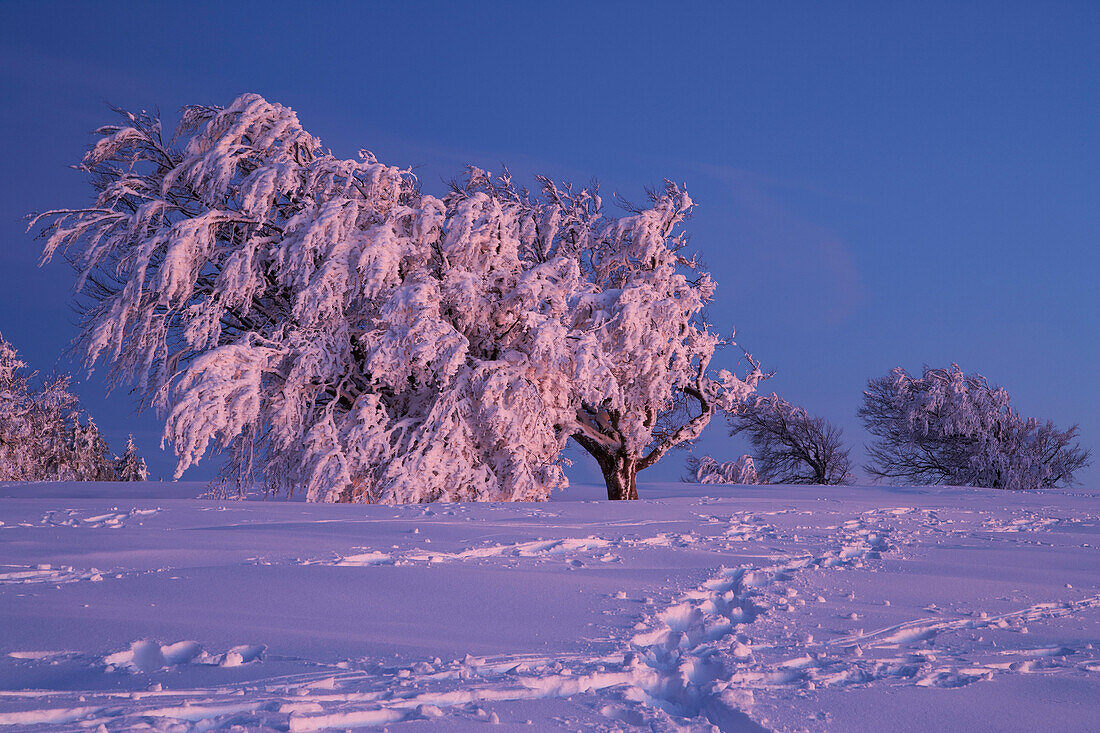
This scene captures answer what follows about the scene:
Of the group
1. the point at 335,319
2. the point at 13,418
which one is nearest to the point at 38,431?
the point at 13,418

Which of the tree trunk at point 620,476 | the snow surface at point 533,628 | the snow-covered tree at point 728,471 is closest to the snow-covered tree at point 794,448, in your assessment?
the snow-covered tree at point 728,471

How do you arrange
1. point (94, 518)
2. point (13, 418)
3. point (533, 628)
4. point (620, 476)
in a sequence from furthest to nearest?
point (13, 418), point (620, 476), point (94, 518), point (533, 628)

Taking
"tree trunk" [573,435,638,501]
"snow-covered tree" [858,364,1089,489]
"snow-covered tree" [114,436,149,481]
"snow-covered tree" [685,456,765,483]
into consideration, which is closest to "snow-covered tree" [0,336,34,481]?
"snow-covered tree" [114,436,149,481]

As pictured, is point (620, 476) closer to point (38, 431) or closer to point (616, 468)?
point (616, 468)

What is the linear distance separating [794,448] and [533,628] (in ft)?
82.2

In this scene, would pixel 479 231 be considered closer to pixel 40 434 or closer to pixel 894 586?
pixel 894 586

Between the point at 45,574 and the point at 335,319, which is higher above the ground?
the point at 335,319

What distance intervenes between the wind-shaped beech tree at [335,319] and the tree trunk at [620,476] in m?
2.04

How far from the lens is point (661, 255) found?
1562cm

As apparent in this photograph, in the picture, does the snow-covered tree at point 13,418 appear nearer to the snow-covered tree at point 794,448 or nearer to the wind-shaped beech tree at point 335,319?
the wind-shaped beech tree at point 335,319

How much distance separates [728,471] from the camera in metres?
23.8

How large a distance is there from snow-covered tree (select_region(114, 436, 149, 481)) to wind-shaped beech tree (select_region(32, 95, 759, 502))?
829 inches

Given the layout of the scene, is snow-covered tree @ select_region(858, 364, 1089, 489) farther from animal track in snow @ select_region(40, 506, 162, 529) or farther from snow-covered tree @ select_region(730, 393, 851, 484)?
animal track in snow @ select_region(40, 506, 162, 529)

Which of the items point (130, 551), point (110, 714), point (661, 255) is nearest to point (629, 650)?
point (110, 714)
